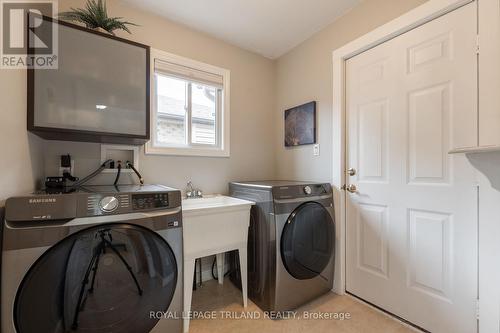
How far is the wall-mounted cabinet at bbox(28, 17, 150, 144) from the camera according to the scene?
1199mm

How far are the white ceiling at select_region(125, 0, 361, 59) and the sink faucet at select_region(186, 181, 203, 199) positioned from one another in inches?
59.5

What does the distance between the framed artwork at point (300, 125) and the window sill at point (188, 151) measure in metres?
0.74

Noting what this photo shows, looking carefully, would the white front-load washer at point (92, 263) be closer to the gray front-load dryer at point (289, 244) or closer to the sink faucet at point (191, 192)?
the gray front-load dryer at point (289, 244)

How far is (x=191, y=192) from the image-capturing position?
78.7 inches

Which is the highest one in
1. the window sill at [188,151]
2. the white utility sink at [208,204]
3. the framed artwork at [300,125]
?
the framed artwork at [300,125]

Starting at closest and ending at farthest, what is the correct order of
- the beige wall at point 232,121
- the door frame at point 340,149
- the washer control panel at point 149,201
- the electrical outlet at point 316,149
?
the washer control panel at point 149,201, the beige wall at point 232,121, the door frame at point 340,149, the electrical outlet at point 316,149

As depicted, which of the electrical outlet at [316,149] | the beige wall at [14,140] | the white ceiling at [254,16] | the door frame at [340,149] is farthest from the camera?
the electrical outlet at [316,149]

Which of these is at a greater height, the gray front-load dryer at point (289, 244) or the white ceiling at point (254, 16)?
the white ceiling at point (254, 16)

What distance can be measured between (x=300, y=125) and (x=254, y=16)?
110 cm

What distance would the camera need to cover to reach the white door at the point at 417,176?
49.6 inches

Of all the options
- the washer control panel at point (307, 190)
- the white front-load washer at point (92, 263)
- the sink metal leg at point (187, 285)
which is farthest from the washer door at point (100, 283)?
the washer control panel at point (307, 190)

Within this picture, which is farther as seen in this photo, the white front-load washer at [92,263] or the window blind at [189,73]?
the window blind at [189,73]

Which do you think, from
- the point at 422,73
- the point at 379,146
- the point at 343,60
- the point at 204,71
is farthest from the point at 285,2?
the point at 379,146

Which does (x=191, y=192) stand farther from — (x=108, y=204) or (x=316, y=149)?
(x=316, y=149)
